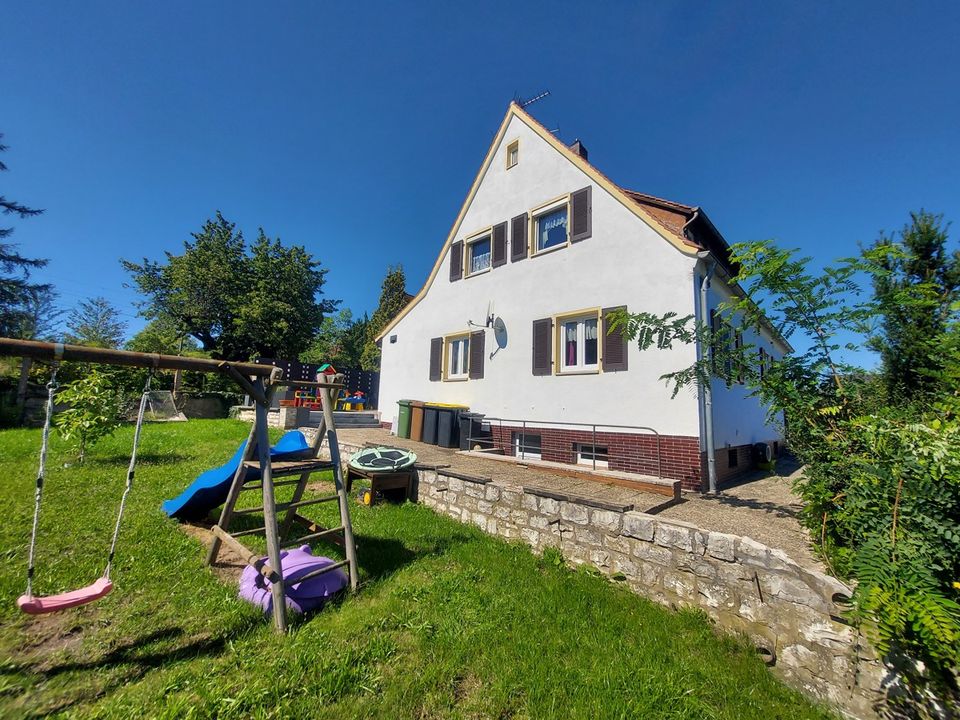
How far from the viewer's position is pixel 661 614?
3.82 meters

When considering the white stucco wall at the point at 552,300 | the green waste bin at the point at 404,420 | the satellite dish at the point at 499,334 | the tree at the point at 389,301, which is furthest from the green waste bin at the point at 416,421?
the tree at the point at 389,301

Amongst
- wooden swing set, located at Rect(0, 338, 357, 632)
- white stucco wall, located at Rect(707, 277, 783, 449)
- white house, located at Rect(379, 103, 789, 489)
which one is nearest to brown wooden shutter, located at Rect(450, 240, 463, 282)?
white house, located at Rect(379, 103, 789, 489)

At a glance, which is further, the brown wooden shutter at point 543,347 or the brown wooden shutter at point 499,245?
the brown wooden shutter at point 499,245

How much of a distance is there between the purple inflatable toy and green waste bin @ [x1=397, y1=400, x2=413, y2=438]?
772 cm

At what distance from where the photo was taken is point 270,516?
11.3ft

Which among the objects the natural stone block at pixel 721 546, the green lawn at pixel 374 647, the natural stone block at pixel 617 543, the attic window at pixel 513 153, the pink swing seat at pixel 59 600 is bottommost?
the green lawn at pixel 374 647

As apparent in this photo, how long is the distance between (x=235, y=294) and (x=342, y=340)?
17950 mm

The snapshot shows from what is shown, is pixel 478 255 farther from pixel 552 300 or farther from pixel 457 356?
pixel 552 300

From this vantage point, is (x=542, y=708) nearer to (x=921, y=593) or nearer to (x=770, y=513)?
(x=921, y=593)

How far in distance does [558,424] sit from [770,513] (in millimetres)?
4283

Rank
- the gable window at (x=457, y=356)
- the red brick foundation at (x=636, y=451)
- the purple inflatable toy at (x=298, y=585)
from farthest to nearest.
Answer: the gable window at (x=457, y=356) < the red brick foundation at (x=636, y=451) < the purple inflatable toy at (x=298, y=585)

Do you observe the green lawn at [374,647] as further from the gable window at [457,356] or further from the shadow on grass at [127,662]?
the gable window at [457,356]

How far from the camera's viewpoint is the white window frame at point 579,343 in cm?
853

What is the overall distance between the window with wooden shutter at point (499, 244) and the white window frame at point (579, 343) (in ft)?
8.82
